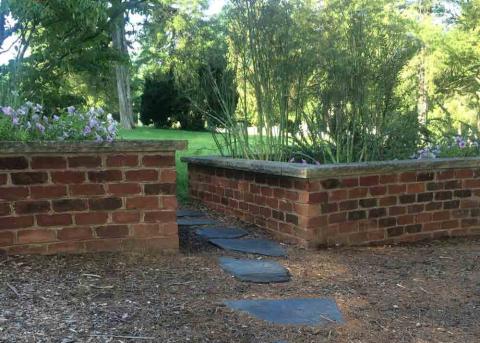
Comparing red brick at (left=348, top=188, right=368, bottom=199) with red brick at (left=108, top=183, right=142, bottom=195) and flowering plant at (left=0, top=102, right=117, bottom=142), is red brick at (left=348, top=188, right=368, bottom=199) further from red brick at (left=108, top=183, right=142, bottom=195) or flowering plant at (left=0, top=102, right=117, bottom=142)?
flowering plant at (left=0, top=102, right=117, bottom=142)

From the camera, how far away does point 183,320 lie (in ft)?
8.46

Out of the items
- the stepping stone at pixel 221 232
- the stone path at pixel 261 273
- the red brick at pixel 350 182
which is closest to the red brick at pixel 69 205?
the stone path at pixel 261 273

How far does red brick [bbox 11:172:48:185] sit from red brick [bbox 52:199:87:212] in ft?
0.57

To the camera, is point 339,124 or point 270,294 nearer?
point 270,294

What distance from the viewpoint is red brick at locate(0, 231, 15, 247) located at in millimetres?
3424

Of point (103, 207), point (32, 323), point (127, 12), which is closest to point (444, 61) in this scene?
point (127, 12)

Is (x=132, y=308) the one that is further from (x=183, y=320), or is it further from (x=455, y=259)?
(x=455, y=259)

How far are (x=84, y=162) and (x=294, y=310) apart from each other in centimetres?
177

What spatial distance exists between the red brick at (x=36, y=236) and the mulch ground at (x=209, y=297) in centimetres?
13

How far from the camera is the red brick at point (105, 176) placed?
3607 millimetres

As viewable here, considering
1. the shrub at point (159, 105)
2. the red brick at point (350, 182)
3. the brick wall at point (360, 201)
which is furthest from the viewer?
the shrub at point (159, 105)

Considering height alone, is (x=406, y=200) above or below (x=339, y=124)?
below

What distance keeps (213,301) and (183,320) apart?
35cm

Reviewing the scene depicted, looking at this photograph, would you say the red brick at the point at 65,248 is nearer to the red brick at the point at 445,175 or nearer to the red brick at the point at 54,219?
the red brick at the point at 54,219
